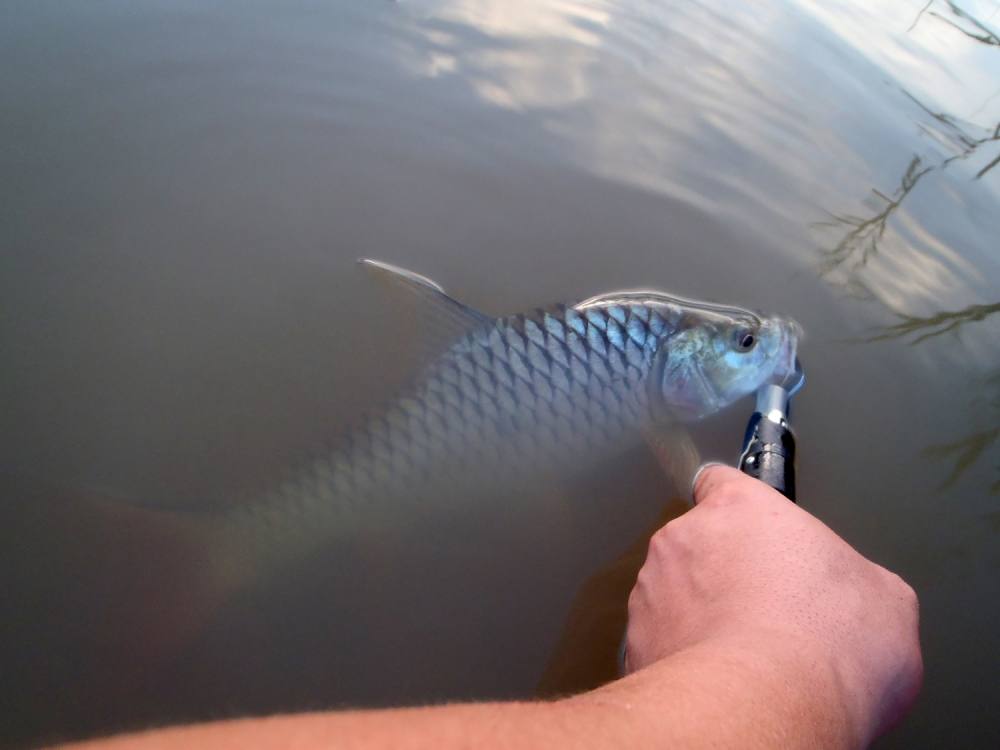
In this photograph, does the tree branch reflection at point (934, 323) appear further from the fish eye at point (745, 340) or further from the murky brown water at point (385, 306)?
the fish eye at point (745, 340)

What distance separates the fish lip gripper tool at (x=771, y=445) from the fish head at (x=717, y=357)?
0.75 ft

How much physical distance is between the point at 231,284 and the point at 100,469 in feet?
2.45

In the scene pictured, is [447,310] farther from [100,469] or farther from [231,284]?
[100,469]

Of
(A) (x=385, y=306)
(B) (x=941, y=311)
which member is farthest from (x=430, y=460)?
(B) (x=941, y=311)

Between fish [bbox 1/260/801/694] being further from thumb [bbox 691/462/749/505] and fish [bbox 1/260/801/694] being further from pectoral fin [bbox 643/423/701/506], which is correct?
thumb [bbox 691/462/749/505]

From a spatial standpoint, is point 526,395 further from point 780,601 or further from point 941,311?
point 941,311

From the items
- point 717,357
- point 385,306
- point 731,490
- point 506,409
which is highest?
point 731,490

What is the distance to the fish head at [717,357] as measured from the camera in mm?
2076

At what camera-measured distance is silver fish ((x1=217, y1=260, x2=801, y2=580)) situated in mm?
1753

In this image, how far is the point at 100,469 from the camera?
180 cm

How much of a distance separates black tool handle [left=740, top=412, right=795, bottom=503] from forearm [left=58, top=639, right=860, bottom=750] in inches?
22.0

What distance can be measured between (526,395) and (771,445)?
0.67 m

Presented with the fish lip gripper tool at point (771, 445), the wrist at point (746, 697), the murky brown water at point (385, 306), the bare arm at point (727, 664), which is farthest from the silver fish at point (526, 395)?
the wrist at point (746, 697)

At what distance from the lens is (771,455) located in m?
1.59
